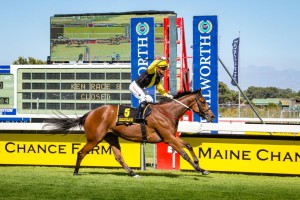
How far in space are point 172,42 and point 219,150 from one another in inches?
117

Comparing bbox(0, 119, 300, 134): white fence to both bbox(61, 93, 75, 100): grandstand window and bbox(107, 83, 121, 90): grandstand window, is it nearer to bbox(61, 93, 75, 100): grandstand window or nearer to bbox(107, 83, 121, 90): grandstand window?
bbox(107, 83, 121, 90): grandstand window

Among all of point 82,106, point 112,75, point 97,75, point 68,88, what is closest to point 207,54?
point 112,75

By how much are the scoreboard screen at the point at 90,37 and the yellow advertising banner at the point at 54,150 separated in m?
49.6

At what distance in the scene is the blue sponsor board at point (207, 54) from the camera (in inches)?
585

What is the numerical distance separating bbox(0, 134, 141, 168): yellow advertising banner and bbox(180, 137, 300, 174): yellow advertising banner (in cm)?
157

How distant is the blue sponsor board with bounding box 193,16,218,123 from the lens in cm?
1486

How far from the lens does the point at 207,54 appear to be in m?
14.9

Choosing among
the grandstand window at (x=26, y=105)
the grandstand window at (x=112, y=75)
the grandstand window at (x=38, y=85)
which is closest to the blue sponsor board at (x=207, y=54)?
the grandstand window at (x=112, y=75)

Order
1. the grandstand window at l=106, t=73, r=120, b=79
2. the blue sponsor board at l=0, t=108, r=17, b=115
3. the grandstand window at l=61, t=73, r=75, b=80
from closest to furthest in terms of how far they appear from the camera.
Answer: the grandstand window at l=106, t=73, r=120, b=79 → the grandstand window at l=61, t=73, r=75, b=80 → the blue sponsor board at l=0, t=108, r=17, b=115

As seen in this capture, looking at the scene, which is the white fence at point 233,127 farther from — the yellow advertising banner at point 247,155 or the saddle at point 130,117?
the saddle at point 130,117

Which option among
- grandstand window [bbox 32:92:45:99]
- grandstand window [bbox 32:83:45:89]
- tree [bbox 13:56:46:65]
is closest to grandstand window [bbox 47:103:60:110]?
grandstand window [bbox 32:92:45:99]

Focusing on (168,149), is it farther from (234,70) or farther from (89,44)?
(89,44)

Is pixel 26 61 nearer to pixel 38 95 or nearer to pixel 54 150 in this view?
pixel 38 95

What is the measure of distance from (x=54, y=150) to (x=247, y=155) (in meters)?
4.42
